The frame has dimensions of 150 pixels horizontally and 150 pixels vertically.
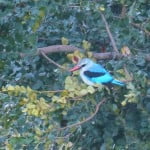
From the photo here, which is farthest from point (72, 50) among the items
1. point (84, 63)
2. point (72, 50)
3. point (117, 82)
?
point (117, 82)

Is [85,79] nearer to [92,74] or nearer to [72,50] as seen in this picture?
[92,74]

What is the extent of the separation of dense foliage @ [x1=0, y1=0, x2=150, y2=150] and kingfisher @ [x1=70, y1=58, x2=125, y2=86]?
31 millimetres

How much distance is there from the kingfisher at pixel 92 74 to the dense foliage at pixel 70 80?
1.2 inches

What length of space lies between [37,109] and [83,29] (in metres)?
1.05

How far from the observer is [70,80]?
8.75 ft

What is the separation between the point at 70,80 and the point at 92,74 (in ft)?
0.85

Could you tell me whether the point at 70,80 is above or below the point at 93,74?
above

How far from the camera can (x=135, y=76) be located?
2.90m

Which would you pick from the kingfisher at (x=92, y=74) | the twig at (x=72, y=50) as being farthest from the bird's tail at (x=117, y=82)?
the twig at (x=72, y=50)

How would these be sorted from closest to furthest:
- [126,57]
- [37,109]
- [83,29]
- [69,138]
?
[37,109]
[126,57]
[69,138]
[83,29]

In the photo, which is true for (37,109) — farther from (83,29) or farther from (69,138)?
(83,29)

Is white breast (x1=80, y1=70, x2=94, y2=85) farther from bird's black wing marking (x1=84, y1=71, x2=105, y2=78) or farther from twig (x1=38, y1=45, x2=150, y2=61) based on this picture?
twig (x1=38, y1=45, x2=150, y2=61)

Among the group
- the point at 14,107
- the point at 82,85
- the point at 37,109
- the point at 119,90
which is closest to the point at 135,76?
the point at 119,90

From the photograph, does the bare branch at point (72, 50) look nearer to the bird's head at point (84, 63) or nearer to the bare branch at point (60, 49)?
the bare branch at point (60, 49)
